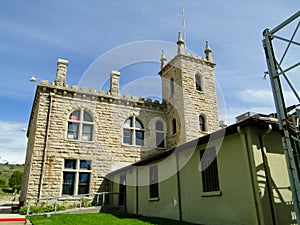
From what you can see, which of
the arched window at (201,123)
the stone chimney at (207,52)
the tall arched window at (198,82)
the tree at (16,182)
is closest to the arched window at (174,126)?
the arched window at (201,123)

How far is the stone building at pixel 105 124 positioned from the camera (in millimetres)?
15742

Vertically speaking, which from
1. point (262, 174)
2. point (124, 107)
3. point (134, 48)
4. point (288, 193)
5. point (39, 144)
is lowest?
point (288, 193)

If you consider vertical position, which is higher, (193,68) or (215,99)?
(193,68)

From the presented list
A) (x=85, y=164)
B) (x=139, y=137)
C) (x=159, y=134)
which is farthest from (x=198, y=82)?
(x=85, y=164)

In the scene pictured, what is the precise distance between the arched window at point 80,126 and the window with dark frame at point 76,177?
5.57ft

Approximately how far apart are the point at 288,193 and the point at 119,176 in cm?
1057

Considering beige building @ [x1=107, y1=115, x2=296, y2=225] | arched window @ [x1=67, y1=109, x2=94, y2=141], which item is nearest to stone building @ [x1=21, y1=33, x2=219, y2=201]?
arched window @ [x1=67, y1=109, x2=94, y2=141]

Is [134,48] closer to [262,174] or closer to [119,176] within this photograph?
[119,176]

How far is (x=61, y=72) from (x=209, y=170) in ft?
45.2

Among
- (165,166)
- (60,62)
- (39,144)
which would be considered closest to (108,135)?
(39,144)

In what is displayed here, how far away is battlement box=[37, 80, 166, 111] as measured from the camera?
17.1 metres

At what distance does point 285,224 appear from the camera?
21.3ft

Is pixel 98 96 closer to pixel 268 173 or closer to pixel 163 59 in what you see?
pixel 163 59

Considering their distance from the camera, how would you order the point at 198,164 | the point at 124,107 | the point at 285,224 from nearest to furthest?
1. the point at 285,224
2. the point at 198,164
3. the point at 124,107
